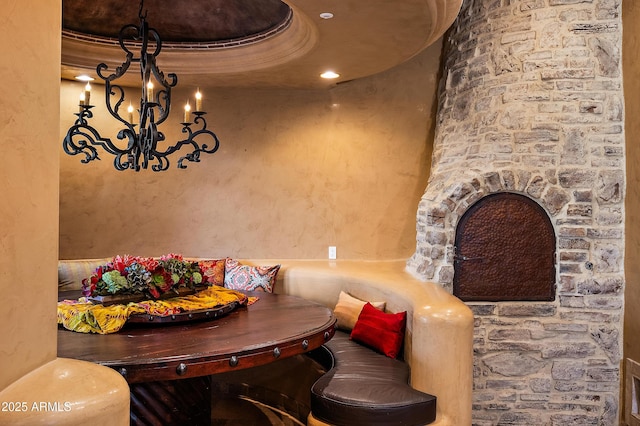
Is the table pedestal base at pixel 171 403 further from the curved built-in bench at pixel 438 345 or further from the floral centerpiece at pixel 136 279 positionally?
the curved built-in bench at pixel 438 345

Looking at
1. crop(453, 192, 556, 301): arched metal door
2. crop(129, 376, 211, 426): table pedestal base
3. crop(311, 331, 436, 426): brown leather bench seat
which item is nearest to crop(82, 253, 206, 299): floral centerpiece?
crop(129, 376, 211, 426): table pedestal base

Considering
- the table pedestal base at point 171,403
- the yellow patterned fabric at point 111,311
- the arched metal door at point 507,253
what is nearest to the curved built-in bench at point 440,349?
the arched metal door at point 507,253

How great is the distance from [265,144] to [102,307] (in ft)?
9.21

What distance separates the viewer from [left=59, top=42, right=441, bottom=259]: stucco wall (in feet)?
17.8

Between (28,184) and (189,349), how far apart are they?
1394 millimetres

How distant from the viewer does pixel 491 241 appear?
427 cm

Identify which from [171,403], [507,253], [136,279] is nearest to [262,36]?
[136,279]

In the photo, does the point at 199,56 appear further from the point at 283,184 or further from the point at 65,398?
the point at 65,398

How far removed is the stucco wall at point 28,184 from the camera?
4.17 ft

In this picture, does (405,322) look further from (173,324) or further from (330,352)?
(173,324)

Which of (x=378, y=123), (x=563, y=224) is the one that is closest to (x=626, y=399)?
(x=563, y=224)

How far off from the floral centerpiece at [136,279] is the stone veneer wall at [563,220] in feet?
6.34

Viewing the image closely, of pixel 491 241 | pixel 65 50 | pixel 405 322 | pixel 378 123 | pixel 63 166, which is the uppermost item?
pixel 65 50

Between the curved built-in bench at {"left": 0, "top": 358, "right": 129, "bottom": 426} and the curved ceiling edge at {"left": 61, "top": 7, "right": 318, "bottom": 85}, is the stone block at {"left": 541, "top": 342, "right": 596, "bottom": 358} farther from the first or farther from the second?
the curved built-in bench at {"left": 0, "top": 358, "right": 129, "bottom": 426}
